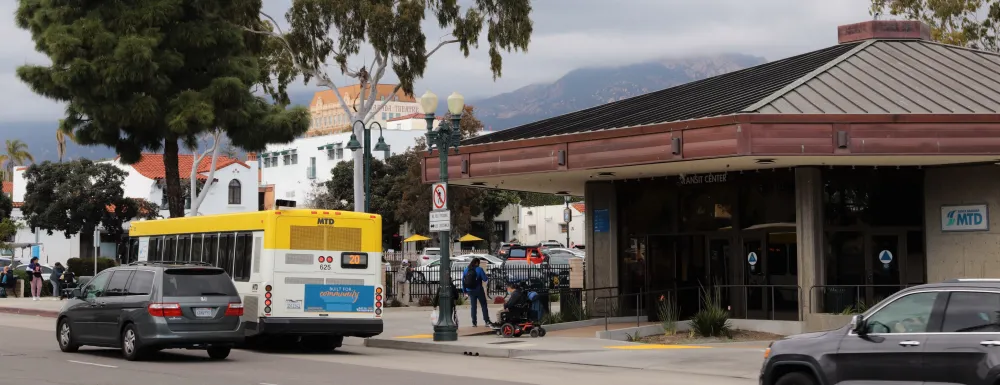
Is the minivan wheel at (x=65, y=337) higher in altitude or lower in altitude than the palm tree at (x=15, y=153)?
lower

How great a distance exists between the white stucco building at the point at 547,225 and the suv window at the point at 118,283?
262 feet

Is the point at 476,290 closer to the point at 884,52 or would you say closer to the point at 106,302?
the point at 106,302

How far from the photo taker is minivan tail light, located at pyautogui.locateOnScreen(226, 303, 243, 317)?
1927cm

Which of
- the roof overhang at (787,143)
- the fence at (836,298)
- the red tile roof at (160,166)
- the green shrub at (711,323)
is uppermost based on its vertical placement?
the red tile roof at (160,166)

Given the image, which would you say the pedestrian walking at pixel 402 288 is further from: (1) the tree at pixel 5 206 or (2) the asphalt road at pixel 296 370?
(1) the tree at pixel 5 206

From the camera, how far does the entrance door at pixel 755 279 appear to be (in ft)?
84.3

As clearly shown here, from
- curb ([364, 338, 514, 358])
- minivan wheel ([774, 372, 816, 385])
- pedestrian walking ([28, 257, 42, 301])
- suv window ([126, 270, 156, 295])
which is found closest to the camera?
minivan wheel ([774, 372, 816, 385])

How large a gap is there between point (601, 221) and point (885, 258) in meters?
7.22

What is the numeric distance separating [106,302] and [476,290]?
9.35 meters

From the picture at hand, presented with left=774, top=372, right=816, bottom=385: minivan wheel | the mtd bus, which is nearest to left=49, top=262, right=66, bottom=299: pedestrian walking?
the mtd bus

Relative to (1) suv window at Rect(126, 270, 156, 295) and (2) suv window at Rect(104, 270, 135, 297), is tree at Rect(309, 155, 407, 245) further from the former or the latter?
(1) suv window at Rect(126, 270, 156, 295)

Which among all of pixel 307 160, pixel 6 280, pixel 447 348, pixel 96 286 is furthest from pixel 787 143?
pixel 307 160

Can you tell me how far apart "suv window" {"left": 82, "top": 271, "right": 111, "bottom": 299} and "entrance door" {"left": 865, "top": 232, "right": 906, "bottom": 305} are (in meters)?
15.7

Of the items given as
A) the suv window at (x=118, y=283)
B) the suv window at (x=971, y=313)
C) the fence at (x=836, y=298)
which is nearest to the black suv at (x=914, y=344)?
the suv window at (x=971, y=313)
